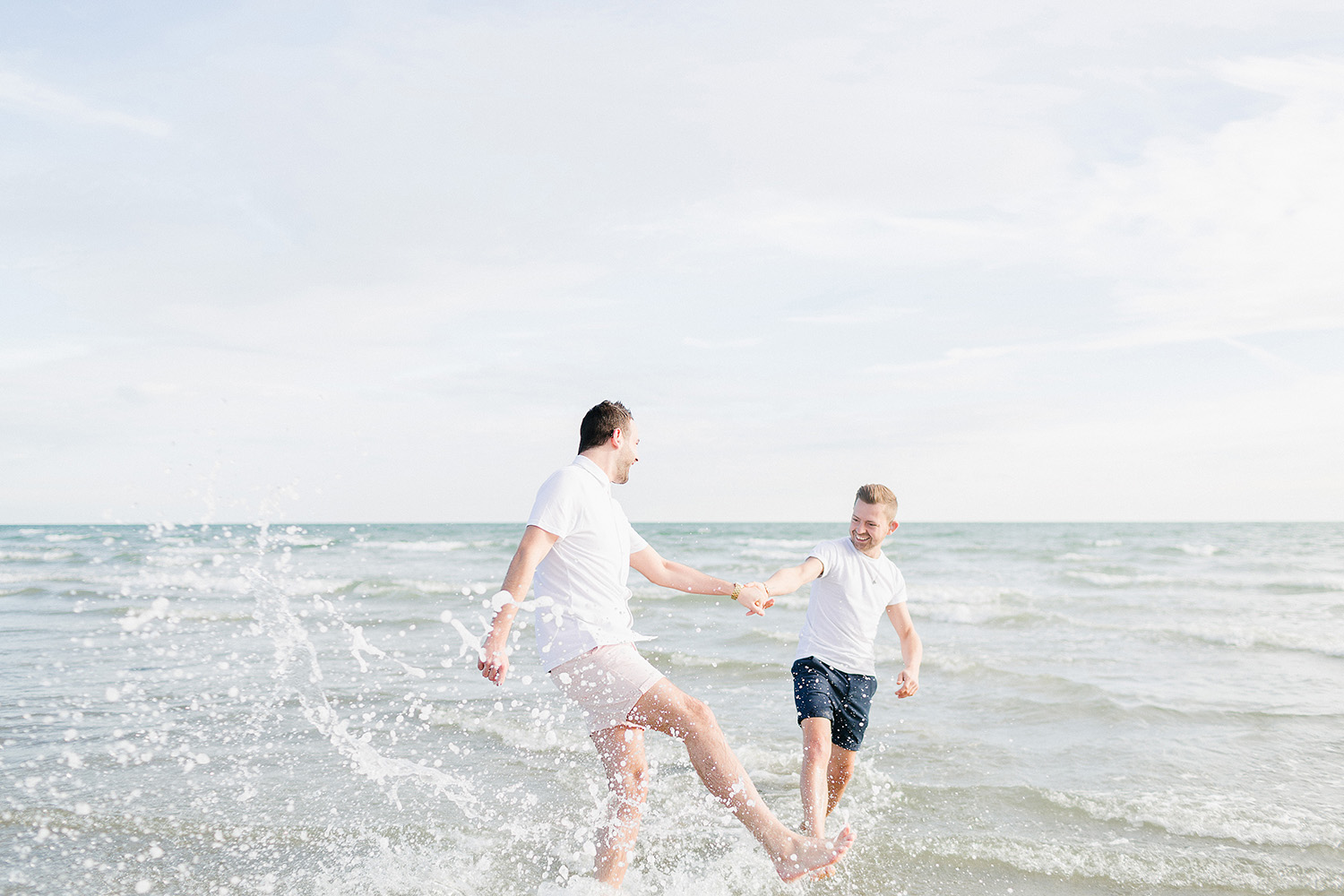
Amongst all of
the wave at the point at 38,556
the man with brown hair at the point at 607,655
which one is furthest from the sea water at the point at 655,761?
the wave at the point at 38,556

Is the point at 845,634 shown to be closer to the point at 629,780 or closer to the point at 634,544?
the point at 634,544

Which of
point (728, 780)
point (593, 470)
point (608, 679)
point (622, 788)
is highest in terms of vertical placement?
point (593, 470)

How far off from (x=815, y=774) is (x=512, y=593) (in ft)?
6.31

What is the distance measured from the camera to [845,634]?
471 cm

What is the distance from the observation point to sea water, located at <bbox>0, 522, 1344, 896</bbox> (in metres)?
4.53

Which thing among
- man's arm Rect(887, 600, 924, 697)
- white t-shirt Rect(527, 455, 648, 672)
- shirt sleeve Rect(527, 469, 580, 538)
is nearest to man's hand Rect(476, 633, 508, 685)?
white t-shirt Rect(527, 455, 648, 672)

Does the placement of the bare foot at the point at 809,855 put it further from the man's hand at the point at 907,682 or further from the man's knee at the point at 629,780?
the man's hand at the point at 907,682

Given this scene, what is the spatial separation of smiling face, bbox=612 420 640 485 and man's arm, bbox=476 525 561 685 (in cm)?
49

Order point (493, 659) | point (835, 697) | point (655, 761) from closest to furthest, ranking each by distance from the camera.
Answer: point (493, 659)
point (835, 697)
point (655, 761)

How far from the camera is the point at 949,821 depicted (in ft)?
17.2

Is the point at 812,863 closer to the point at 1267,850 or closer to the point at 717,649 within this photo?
the point at 1267,850

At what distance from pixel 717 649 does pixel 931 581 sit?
1129 cm

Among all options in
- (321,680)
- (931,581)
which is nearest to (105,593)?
(321,680)

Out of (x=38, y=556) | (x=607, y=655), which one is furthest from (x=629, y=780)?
(x=38, y=556)
